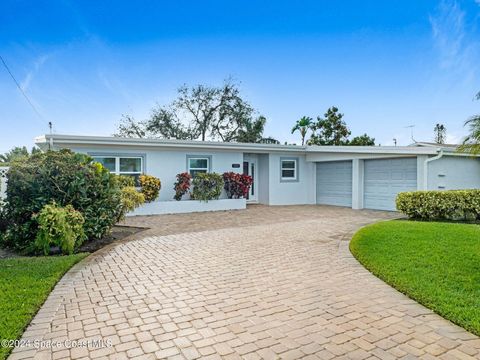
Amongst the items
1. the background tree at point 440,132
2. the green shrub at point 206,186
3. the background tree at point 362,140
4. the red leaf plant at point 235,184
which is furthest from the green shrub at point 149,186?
the background tree at point 440,132

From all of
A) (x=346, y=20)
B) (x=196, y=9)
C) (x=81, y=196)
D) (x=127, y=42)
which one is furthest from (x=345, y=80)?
(x=81, y=196)

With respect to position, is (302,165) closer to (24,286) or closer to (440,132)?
(24,286)

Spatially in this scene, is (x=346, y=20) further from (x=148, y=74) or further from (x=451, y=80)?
(x=148, y=74)

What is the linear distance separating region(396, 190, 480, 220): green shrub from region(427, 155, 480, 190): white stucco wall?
→ 6.13 feet

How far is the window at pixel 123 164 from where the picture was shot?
13.5m

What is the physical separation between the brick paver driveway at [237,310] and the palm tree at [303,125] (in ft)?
81.6

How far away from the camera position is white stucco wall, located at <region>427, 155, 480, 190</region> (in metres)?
13.0

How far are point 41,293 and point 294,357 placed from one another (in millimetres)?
3476

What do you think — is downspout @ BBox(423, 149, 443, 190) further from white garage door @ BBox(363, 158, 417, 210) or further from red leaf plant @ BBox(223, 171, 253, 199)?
red leaf plant @ BBox(223, 171, 253, 199)

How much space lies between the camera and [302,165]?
18.0 metres

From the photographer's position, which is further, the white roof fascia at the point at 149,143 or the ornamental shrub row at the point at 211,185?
the ornamental shrub row at the point at 211,185

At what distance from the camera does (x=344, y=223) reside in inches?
429

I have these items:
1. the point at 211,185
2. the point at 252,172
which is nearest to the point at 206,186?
the point at 211,185

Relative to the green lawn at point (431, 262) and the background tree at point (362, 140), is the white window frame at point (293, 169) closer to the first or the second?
the green lawn at point (431, 262)
